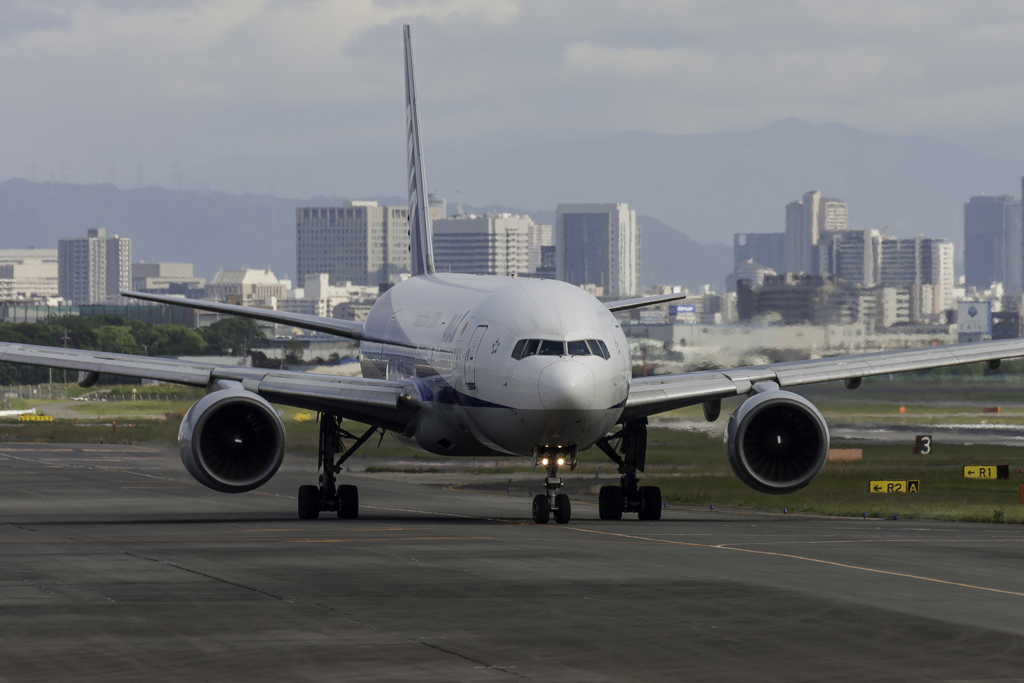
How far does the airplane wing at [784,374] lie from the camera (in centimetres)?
3356

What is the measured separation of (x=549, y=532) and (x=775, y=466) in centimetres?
607

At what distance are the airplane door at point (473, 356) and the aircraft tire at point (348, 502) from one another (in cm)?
530

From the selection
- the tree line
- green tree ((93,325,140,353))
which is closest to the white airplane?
the tree line

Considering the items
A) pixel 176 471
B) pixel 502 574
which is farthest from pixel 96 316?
pixel 502 574

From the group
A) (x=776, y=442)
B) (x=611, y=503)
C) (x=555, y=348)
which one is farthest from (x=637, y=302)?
(x=555, y=348)

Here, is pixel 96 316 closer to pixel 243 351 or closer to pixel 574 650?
pixel 243 351

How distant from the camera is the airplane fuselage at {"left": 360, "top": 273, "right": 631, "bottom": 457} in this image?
2961 cm

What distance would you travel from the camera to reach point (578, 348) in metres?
30.0

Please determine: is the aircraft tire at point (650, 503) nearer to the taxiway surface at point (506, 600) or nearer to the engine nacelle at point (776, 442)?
the taxiway surface at point (506, 600)

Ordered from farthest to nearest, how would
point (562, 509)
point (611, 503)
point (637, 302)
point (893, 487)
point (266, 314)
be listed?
point (893, 487) < point (637, 302) < point (266, 314) < point (611, 503) < point (562, 509)

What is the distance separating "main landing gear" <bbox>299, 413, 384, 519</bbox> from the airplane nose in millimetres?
7387

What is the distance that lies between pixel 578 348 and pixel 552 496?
141 inches

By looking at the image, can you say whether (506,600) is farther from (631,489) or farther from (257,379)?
(631,489)

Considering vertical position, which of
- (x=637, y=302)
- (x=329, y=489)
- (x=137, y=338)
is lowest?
(x=329, y=489)
